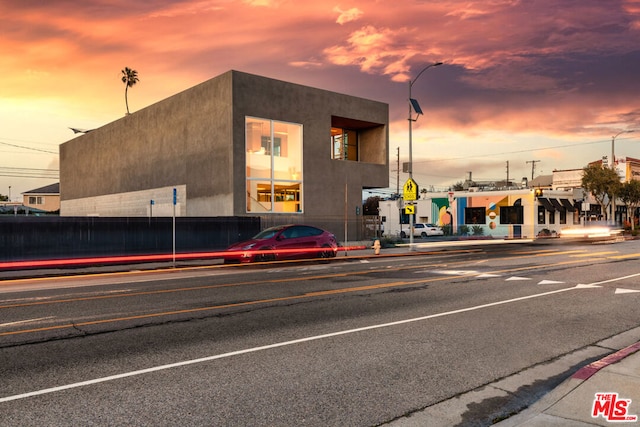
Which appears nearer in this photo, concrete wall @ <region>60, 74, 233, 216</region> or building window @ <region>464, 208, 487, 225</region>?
concrete wall @ <region>60, 74, 233, 216</region>

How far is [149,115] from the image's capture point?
3562cm

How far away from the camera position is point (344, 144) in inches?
1443

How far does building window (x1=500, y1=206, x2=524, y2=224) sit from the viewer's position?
53.4 m

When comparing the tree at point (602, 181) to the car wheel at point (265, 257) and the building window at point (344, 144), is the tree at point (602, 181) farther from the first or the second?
the car wheel at point (265, 257)

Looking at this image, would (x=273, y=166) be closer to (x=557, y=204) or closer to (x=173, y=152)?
(x=173, y=152)

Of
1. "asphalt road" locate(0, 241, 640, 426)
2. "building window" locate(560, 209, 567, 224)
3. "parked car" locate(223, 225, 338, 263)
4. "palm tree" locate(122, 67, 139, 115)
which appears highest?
"palm tree" locate(122, 67, 139, 115)

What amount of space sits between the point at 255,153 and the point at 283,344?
22604 mm

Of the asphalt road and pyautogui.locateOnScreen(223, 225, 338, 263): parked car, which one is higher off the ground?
pyautogui.locateOnScreen(223, 225, 338, 263): parked car

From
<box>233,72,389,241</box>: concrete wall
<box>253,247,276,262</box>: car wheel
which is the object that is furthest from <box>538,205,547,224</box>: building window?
<box>253,247,276,262</box>: car wheel

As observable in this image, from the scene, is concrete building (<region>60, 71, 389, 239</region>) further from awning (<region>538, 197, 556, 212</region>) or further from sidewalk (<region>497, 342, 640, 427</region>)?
awning (<region>538, 197, 556, 212</region>)

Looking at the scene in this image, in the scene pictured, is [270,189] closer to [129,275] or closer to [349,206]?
[349,206]

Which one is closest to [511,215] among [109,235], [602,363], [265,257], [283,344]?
[265,257]

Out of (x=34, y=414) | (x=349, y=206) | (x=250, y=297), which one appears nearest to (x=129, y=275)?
(x=250, y=297)

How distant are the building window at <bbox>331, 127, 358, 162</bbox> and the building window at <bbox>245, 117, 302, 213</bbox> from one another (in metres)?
6.19
